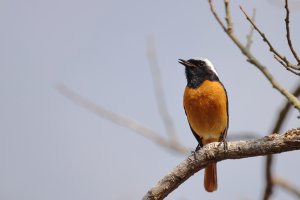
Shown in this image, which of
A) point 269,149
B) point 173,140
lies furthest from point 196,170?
point 173,140

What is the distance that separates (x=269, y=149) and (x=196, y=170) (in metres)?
0.73

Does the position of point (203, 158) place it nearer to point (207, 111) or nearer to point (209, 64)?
point (207, 111)

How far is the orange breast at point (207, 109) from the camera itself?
249 inches

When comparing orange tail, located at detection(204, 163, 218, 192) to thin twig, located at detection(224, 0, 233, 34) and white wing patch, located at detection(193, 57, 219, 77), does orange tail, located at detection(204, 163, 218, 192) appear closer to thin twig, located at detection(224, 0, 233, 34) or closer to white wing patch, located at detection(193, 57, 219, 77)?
white wing patch, located at detection(193, 57, 219, 77)

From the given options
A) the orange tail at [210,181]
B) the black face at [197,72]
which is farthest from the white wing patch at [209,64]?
the orange tail at [210,181]

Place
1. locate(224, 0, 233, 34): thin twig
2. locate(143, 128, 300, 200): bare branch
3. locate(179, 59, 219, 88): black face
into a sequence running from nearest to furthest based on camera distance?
locate(143, 128, 300, 200): bare branch, locate(224, 0, 233, 34): thin twig, locate(179, 59, 219, 88): black face

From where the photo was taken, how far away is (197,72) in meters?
7.09

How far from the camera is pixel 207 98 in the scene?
634cm

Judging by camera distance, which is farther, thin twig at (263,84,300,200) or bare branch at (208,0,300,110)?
thin twig at (263,84,300,200)

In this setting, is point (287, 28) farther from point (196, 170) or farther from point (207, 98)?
point (207, 98)

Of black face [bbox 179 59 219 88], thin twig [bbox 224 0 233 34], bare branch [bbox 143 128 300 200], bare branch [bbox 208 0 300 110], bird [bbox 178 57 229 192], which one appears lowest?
bare branch [bbox 143 128 300 200]

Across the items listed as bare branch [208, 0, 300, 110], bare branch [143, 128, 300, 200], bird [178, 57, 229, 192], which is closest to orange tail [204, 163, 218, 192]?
bird [178, 57, 229, 192]

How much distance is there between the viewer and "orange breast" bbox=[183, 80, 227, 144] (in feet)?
20.8

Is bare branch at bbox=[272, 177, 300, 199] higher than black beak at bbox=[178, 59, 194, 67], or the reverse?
black beak at bbox=[178, 59, 194, 67]
